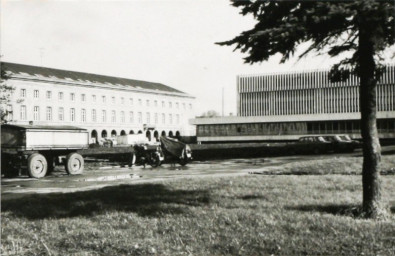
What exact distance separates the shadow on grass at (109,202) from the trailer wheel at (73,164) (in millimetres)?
9221

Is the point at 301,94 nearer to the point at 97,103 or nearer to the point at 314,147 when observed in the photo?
the point at 97,103

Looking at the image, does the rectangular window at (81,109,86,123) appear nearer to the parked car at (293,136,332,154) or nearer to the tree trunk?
the parked car at (293,136,332,154)

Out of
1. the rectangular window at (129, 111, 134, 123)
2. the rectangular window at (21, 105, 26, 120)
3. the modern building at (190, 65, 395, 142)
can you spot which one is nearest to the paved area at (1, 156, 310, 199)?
the modern building at (190, 65, 395, 142)

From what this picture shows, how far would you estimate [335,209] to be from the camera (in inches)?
305

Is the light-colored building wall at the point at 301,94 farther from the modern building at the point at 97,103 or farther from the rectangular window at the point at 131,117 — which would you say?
the rectangular window at the point at 131,117

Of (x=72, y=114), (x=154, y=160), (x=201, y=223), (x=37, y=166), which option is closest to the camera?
(x=201, y=223)

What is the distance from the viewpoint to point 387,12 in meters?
5.57

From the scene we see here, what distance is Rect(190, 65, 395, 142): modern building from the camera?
207 ft

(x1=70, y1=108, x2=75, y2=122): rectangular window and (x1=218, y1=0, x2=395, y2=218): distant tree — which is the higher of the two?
(x1=70, y1=108, x2=75, y2=122): rectangular window

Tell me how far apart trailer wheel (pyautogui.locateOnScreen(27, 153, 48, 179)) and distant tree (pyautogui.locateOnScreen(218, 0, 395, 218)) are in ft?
45.6

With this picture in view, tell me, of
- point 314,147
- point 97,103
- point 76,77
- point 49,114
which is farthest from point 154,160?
point 97,103

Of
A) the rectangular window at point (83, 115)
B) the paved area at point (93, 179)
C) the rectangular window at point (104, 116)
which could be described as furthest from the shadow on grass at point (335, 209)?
the rectangular window at point (104, 116)

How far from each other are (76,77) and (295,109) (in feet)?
139

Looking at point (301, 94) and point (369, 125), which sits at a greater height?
point (301, 94)
